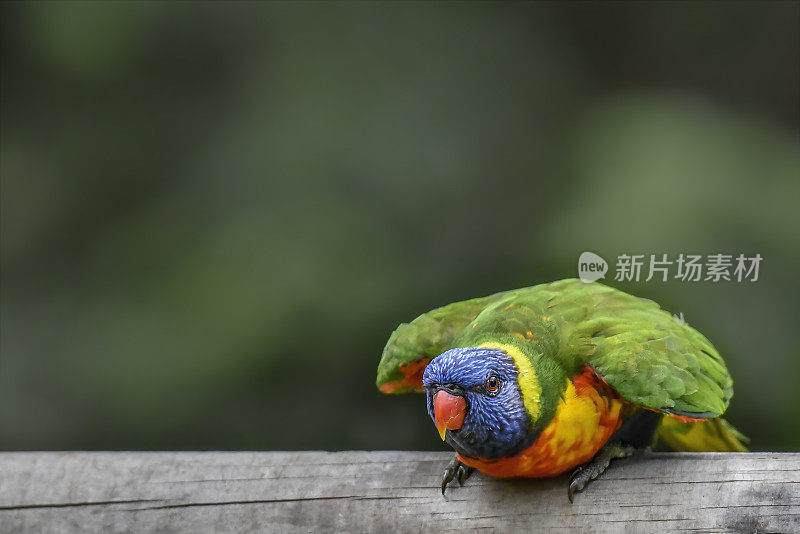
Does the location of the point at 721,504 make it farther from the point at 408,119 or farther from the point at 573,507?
the point at 408,119

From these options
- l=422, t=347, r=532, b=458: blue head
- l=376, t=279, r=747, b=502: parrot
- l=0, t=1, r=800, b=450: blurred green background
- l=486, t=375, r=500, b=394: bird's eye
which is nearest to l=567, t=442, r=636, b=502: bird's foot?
l=376, t=279, r=747, b=502: parrot

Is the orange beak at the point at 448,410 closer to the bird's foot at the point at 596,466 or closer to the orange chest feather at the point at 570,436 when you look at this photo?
the orange chest feather at the point at 570,436

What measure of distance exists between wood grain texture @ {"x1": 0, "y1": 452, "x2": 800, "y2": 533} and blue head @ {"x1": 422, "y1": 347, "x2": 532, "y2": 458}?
211mm

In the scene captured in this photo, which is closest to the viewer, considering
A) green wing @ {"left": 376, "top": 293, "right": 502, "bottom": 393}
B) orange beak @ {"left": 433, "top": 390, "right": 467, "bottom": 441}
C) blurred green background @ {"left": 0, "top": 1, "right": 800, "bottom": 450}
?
orange beak @ {"left": 433, "top": 390, "right": 467, "bottom": 441}

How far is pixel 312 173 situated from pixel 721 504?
1.78 meters

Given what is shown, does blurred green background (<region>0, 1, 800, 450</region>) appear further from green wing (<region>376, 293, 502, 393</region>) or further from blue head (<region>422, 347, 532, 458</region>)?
blue head (<region>422, 347, 532, 458</region>)

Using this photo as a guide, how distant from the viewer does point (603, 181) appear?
2494 millimetres

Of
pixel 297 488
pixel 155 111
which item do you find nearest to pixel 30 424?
pixel 155 111

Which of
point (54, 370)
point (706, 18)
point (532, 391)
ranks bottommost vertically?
point (54, 370)

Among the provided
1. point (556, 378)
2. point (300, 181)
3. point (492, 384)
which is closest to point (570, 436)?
point (556, 378)

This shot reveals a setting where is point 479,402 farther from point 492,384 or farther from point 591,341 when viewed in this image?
point 591,341

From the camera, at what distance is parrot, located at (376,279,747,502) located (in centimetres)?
141

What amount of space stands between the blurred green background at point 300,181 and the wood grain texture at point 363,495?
2.91 ft

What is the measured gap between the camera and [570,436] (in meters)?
1.48
